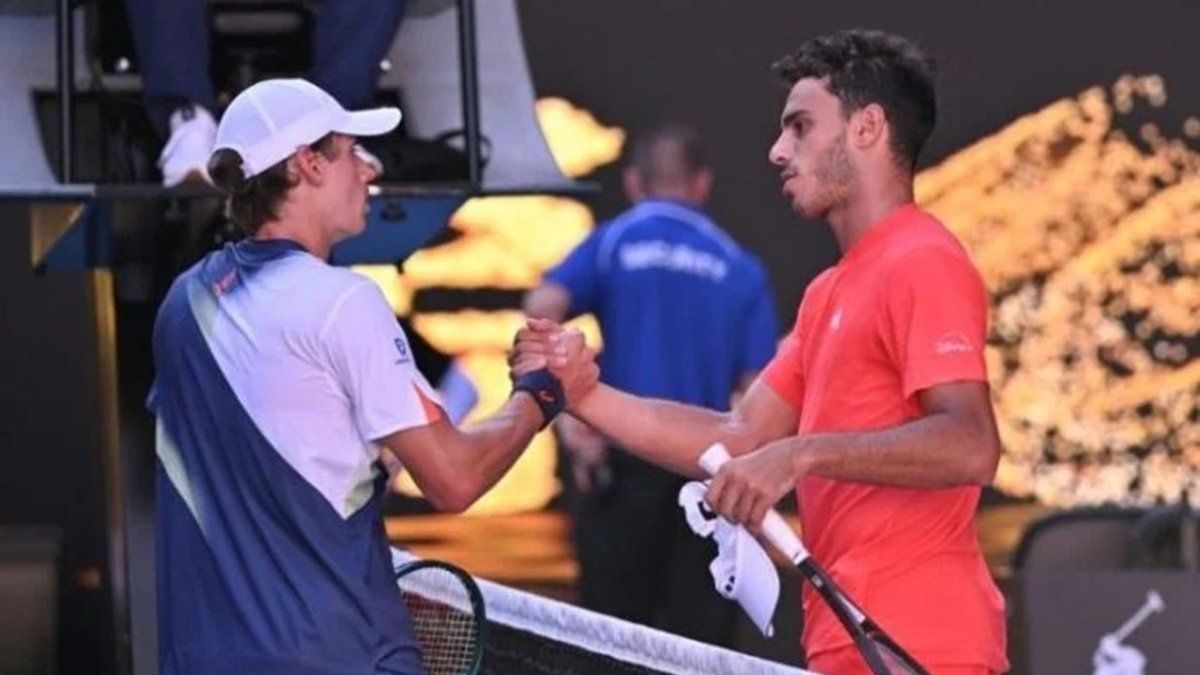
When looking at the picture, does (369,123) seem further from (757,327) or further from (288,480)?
(757,327)

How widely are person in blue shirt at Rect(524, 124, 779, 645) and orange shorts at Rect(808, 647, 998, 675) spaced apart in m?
3.48

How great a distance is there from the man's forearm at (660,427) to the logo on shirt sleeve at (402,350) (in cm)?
78

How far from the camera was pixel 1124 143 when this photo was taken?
9.18 meters

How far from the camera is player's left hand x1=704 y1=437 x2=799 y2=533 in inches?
195

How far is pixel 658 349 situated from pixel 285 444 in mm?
3961

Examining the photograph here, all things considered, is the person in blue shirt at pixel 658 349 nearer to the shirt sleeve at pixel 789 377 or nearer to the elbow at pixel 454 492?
the shirt sleeve at pixel 789 377

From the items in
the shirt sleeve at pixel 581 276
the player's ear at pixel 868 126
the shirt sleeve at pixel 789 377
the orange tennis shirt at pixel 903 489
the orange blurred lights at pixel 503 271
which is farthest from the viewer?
the orange blurred lights at pixel 503 271

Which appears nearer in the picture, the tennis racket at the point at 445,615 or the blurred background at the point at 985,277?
the tennis racket at the point at 445,615

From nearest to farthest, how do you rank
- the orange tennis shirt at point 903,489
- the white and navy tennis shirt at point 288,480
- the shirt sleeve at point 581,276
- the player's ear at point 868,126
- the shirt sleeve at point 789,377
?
the white and navy tennis shirt at point 288,480
the orange tennis shirt at point 903,489
the player's ear at point 868,126
the shirt sleeve at point 789,377
the shirt sleeve at point 581,276

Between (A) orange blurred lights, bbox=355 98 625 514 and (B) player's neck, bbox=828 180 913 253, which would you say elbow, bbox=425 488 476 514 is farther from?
(A) orange blurred lights, bbox=355 98 625 514

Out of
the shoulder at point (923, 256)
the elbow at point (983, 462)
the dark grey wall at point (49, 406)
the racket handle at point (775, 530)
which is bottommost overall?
the dark grey wall at point (49, 406)

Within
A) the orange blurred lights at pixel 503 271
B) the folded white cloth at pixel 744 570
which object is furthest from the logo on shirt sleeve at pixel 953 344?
the orange blurred lights at pixel 503 271

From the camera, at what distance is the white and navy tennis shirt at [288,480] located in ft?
15.6

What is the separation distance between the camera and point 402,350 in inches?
191
